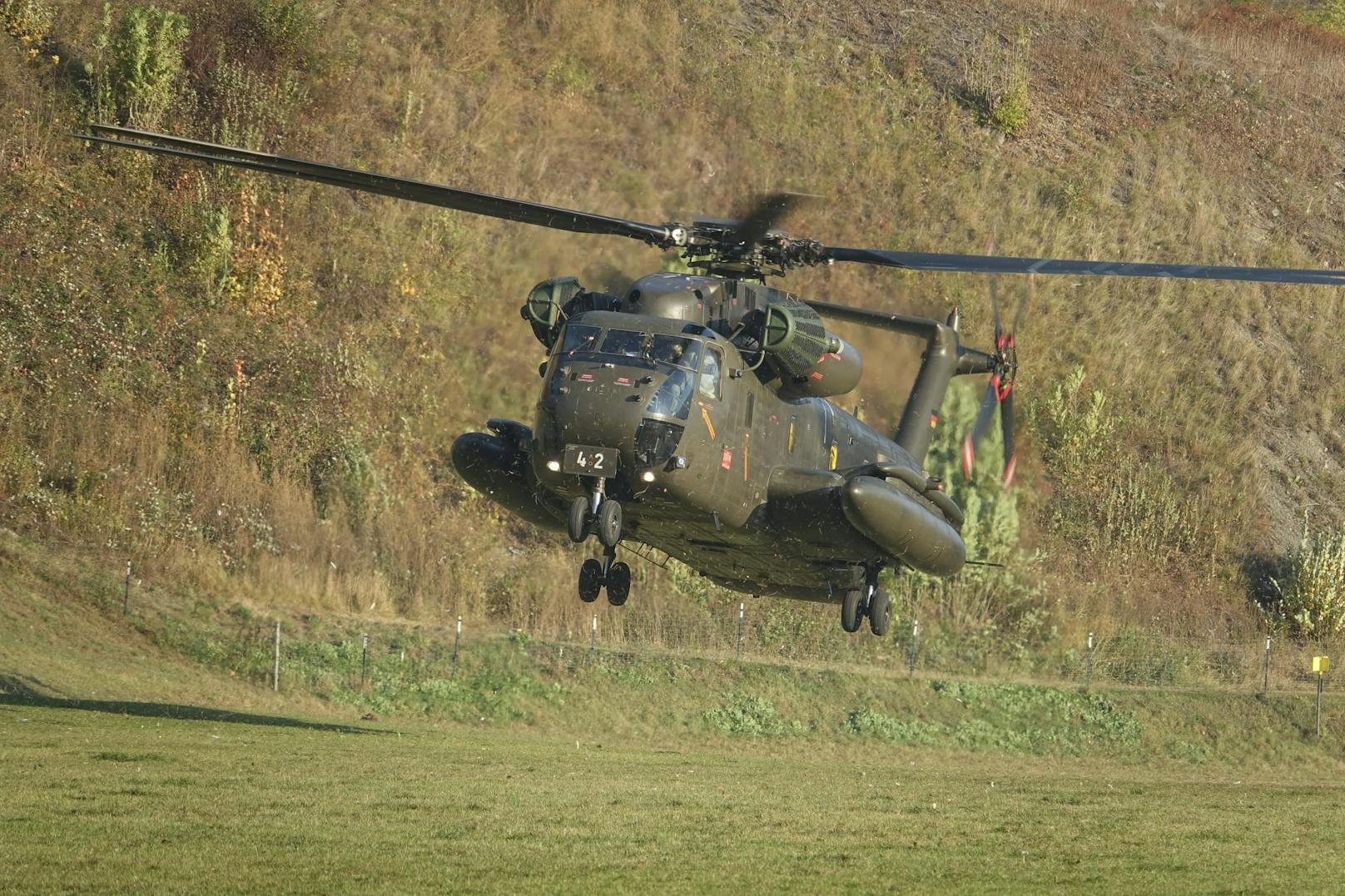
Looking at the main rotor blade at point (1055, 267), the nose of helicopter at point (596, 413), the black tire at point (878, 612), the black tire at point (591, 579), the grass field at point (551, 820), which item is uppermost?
the main rotor blade at point (1055, 267)

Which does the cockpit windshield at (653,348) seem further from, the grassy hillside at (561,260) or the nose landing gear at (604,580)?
the grassy hillside at (561,260)

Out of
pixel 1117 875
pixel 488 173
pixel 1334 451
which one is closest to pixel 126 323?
pixel 488 173

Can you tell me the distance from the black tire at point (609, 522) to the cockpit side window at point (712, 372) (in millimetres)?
1630

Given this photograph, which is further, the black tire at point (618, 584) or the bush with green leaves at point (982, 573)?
the bush with green leaves at point (982, 573)

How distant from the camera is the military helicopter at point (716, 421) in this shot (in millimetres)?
16281

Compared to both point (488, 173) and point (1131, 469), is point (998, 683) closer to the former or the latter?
point (1131, 469)

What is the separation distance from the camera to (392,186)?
16.2 metres

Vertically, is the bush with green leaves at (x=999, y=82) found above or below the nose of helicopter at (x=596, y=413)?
above

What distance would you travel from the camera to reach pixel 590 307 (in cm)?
1797

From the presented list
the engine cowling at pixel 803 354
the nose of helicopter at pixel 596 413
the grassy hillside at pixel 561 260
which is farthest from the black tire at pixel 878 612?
the nose of helicopter at pixel 596 413

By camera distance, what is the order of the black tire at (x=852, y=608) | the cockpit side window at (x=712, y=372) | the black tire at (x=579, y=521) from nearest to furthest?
the black tire at (x=579, y=521)
the cockpit side window at (x=712, y=372)
the black tire at (x=852, y=608)

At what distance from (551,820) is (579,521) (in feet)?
9.77

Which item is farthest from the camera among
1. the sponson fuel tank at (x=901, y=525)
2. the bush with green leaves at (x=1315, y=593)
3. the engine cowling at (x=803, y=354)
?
the bush with green leaves at (x=1315, y=593)

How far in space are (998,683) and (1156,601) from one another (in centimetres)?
836
